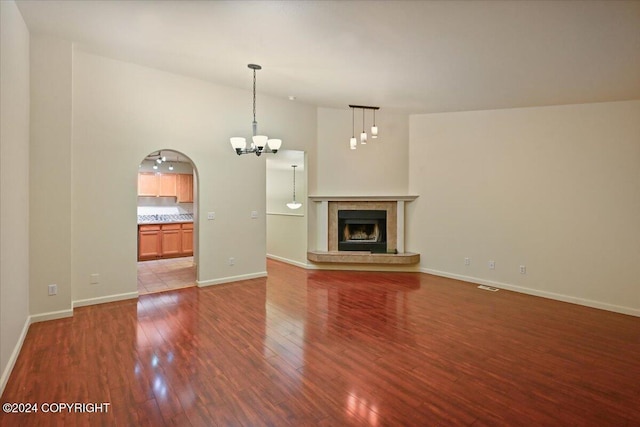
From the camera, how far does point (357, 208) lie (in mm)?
6461

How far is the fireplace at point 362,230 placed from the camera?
6.49m

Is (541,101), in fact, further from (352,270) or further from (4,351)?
(4,351)

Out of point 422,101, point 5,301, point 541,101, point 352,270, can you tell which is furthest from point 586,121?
point 5,301

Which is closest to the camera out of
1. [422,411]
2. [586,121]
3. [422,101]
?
[422,411]

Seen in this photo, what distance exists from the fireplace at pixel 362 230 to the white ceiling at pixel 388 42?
2.53 m

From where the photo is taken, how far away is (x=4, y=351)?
8.08 feet

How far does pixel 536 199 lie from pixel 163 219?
25.8 ft

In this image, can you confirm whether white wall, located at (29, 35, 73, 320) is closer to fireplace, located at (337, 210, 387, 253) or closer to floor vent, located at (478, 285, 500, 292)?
fireplace, located at (337, 210, 387, 253)

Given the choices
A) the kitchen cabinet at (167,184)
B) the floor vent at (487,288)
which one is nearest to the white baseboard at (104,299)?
the kitchen cabinet at (167,184)

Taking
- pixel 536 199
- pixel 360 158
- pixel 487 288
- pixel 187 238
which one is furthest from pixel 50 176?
pixel 536 199

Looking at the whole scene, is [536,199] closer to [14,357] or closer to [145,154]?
[145,154]

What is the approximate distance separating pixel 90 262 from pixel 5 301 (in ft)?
5.54

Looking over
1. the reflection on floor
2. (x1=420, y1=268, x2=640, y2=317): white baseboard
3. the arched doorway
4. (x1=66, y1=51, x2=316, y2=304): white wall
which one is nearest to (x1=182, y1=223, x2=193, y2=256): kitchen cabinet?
the arched doorway

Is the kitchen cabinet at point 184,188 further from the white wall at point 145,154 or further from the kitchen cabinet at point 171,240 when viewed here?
the white wall at point 145,154
